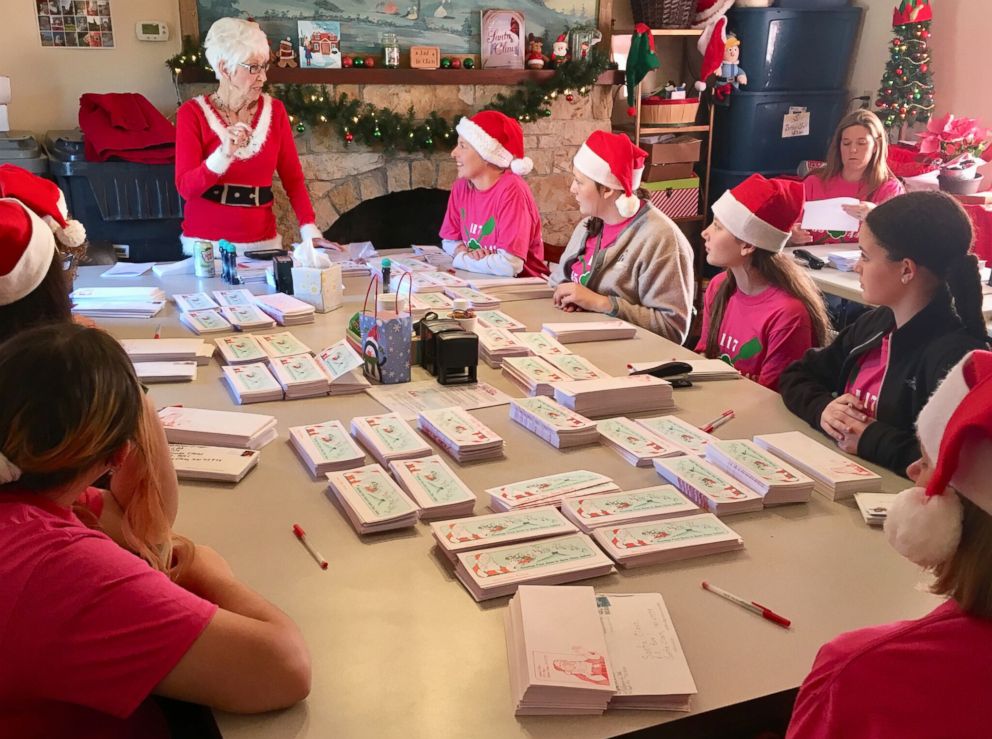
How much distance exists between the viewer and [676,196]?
551 cm

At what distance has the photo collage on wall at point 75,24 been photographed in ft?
13.8

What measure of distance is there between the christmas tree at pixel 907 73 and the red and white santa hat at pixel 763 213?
9.30 feet

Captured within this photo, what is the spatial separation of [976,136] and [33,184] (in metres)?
4.24

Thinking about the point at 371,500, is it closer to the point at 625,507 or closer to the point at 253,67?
the point at 625,507

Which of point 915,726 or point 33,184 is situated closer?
point 915,726

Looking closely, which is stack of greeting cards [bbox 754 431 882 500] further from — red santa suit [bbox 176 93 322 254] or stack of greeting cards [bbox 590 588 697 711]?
red santa suit [bbox 176 93 322 254]

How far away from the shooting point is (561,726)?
1.06 metres

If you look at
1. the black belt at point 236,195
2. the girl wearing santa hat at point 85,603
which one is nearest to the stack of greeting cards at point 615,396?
the girl wearing santa hat at point 85,603

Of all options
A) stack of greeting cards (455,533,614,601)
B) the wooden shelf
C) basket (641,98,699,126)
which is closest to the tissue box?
stack of greeting cards (455,533,614,601)

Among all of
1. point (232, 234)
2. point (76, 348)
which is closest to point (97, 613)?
point (76, 348)

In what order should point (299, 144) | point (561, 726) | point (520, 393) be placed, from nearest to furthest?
point (561, 726) → point (520, 393) → point (299, 144)

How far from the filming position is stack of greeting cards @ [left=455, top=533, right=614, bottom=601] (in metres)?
1.31

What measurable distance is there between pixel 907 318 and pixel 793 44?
3.97 meters

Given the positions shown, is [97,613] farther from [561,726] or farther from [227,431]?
[227,431]
